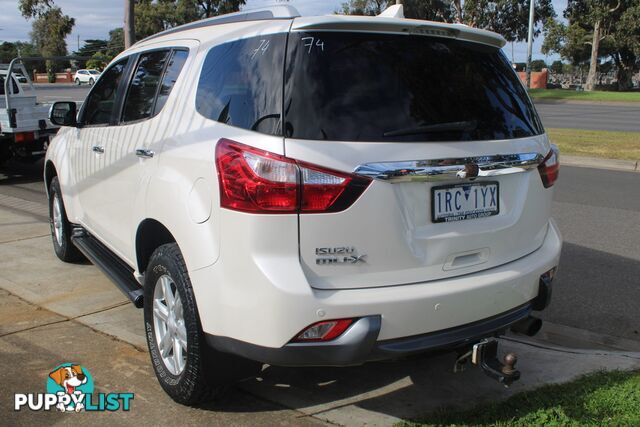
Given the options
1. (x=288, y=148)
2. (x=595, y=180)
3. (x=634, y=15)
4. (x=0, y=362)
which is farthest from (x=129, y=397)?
(x=634, y=15)

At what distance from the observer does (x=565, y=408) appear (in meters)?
3.25

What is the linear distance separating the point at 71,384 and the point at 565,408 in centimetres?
267

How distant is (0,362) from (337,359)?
234cm

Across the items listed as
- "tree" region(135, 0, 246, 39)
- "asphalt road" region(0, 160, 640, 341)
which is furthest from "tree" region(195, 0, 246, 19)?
"asphalt road" region(0, 160, 640, 341)

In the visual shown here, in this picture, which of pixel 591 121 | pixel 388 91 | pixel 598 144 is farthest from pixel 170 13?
pixel 388 91

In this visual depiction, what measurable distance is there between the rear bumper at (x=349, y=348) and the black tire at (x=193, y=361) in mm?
144

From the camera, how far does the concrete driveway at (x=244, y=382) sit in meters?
3.28

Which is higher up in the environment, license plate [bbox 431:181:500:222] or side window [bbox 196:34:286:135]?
side window [bbox 196:34:286:135]

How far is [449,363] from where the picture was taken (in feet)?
12.7

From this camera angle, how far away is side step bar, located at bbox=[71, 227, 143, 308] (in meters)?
3.84

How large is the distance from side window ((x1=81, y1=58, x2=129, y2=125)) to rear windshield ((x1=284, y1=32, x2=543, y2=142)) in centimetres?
216

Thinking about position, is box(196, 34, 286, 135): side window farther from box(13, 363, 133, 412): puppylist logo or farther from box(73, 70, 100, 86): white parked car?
box(73, 70, 100, 86): white parked car

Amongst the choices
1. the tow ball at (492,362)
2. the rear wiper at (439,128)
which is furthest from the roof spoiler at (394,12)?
the tow ball at (492,362)

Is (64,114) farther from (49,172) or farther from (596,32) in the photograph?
(596,32)
